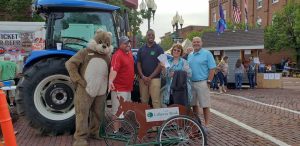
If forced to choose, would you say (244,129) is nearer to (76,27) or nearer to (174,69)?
(174,69)

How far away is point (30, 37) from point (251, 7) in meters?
35.1

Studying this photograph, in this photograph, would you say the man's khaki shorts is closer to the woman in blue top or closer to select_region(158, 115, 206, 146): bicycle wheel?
the woman in blue top

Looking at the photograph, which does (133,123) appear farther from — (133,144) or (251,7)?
(251,7)

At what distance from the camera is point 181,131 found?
18.1 ft

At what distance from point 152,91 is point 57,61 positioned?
6.09 feet

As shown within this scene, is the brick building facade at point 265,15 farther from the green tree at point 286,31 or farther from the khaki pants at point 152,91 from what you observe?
the khaki pants at point 152,91

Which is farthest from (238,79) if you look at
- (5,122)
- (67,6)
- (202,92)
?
(5,122)

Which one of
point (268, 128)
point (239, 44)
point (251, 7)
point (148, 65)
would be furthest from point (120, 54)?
point (251, 7)

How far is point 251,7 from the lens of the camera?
152 feet

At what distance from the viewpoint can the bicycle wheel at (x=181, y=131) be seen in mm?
5457

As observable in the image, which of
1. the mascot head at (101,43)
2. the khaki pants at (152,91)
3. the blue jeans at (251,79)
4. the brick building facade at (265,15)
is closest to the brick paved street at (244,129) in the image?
the khaki pants at (152,91)

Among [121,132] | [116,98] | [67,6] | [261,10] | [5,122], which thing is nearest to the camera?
[5,122]

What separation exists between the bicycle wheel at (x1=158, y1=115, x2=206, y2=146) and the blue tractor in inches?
81.5

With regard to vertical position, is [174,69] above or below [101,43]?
below
